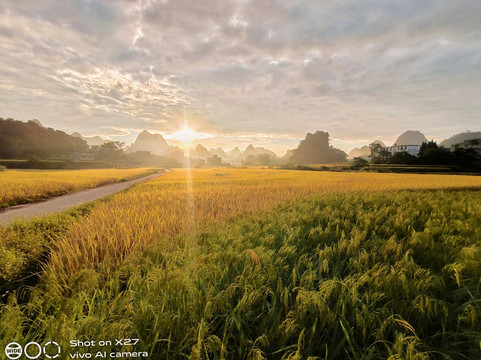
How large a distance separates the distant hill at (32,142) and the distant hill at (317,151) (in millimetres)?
112655

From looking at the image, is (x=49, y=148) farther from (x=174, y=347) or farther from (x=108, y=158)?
(x=174, y=347)

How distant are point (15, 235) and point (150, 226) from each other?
2291mm

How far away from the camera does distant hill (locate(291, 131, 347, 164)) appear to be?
391 feet

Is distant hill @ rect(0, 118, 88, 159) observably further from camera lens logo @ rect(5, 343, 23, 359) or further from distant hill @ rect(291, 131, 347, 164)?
distant hill @ rect(291, 131, 347, 164)

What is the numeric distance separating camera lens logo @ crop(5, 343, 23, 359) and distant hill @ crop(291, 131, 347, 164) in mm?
124370

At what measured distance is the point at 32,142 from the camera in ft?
241

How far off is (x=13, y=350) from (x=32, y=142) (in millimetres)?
105516

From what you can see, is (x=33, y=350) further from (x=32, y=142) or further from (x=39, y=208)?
(x=32, y=142)

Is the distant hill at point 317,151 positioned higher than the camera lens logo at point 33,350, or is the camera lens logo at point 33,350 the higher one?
the distant hill at point 317,151

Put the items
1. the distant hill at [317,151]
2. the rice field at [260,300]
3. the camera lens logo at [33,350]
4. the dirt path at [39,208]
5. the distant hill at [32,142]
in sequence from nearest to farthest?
the camera lens logo at [33,350]
the rice field at [260,300]
the dirt path at [39,208]
the distant hill at [32,142]
the distant hill at [317,151]

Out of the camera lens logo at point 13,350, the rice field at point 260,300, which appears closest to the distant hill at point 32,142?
the rice field at point 260,300

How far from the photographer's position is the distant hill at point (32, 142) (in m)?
63.3

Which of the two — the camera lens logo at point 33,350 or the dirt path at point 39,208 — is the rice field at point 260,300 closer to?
the camera lens logo at point 33,350

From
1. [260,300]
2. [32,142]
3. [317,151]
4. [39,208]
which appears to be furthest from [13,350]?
[317,151]
